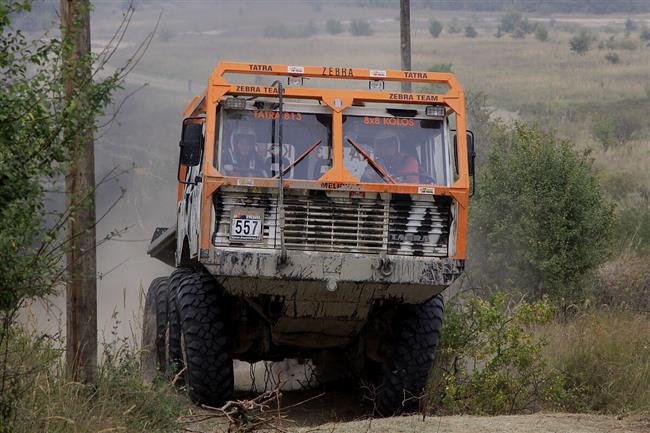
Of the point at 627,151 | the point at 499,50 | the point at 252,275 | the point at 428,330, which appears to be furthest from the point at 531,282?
the point at 499,50

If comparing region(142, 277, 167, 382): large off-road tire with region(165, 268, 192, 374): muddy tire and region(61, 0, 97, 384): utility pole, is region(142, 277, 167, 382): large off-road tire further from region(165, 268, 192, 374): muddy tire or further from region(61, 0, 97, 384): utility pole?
region(61, 0, 97, 384): utility pole

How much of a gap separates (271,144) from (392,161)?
107 centimetres

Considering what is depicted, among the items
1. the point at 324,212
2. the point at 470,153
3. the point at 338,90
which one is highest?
the point at 338,90

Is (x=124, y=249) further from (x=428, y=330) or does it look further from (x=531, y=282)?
(x=428, y=330)

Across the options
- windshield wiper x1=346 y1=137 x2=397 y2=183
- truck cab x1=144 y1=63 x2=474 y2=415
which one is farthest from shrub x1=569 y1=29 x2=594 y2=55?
windshield wiper x1=346 y1=137 x2=397 y2=183

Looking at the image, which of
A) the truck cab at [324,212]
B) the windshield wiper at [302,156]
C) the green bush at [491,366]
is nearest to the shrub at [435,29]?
the green bush at [491,366]

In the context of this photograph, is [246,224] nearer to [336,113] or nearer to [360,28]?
[336,113]

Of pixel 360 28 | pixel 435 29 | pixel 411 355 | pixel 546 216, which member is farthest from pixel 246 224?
pixel 435 29

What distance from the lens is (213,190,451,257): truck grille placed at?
10.4 meters

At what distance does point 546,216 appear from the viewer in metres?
18.5

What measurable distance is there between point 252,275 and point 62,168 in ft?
10.0

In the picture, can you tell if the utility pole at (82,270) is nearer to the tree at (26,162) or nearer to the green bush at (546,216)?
the tree at (26,162)

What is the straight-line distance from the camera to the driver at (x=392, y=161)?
10.7m

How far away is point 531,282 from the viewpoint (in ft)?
62.2
